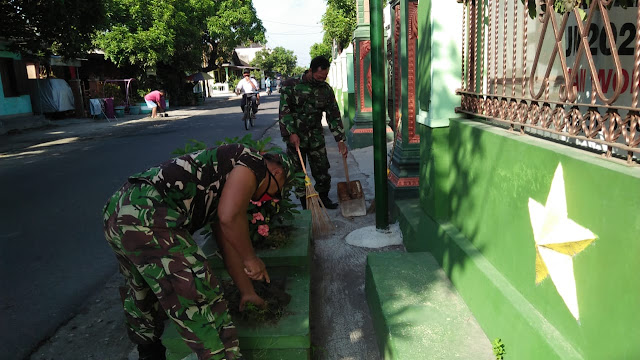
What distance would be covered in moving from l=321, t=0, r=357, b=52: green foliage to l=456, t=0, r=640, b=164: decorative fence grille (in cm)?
2205

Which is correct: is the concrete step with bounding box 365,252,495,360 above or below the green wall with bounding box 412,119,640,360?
below

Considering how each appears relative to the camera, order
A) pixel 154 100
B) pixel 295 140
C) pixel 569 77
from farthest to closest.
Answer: pixel 154 100 → pixel 295 140 → pixel 569 77

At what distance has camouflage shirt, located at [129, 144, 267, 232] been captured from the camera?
2.10 metres


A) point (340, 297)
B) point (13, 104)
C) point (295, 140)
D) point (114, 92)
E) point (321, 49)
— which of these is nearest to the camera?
point (340, 297)

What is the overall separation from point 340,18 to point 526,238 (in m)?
23.6

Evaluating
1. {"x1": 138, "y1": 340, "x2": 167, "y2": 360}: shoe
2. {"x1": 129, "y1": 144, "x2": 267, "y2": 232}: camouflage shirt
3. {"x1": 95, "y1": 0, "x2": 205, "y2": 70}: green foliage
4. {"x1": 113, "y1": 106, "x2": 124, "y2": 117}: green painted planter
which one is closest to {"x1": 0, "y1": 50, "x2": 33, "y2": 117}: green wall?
{"x1": 113, "y1": 106, "x2": 124, "y2": 117}: green painted planter

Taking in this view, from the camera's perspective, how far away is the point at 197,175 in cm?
214

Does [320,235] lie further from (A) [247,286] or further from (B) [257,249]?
(A) [247,286]

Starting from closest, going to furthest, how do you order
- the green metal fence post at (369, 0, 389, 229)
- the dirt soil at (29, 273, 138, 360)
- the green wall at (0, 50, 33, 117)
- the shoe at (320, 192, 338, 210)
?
the dirt soil at (29, 273, 138, 360) → the green metal fence post at (369, 0, 389, 229) → the shoe at (320, 192, 338, 210) → the green wall at (0, 50, 33, 117)

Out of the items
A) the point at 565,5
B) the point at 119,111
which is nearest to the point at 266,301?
the point at 565,5

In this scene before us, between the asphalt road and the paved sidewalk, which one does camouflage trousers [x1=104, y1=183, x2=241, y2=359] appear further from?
the asphalt road

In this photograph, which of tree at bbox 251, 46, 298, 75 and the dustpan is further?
tree at bbox 251, 46, 298, 75

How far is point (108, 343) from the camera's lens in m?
2.88

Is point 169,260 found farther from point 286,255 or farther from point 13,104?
point 13,104
